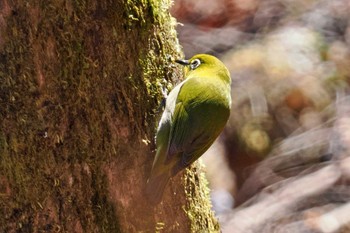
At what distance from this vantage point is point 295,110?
6.30m

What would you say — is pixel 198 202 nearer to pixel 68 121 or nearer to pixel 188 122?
pixel 188 122

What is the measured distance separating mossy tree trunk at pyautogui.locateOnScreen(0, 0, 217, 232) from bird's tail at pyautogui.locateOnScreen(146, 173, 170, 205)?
3 centimetres

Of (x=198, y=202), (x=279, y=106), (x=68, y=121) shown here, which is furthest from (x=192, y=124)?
(x=279, y=106)

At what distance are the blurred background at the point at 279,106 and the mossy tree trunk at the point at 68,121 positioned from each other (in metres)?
2.93

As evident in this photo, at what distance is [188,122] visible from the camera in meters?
2.99

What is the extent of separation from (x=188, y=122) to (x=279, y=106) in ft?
11.1

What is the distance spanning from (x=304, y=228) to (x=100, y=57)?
10.5ft

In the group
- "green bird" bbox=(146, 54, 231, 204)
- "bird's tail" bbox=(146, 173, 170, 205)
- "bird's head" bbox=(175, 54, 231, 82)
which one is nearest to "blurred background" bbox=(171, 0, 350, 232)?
"bird's head" bbox=(175, 54, 231, 82)

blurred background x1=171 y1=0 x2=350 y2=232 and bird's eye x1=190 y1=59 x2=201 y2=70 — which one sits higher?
bird's eye x1=190 y1=59 x2=201 y2=70

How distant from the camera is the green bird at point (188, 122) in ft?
9.16

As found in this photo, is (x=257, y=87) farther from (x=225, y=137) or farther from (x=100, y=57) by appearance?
(x=100, y=57)

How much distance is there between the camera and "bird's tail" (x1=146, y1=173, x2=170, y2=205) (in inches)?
106

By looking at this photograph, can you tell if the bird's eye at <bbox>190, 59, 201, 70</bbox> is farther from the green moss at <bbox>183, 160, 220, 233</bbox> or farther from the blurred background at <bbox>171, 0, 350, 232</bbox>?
the blurred background at <bbox>171, 0, 350, 232</bbox>

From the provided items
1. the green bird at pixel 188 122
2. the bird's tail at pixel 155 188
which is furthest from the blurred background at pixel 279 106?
the bird's tail at pixel 155 188
